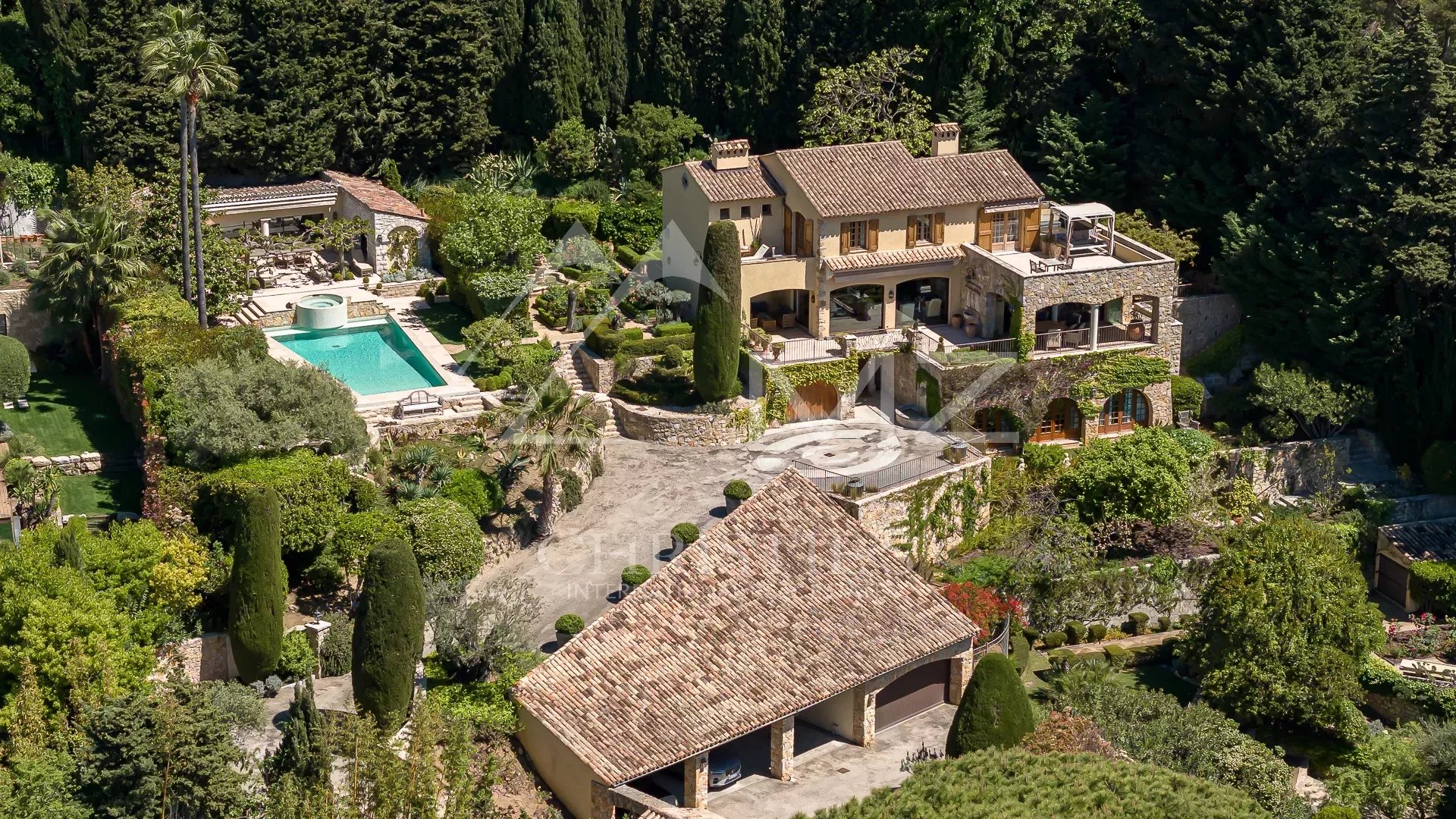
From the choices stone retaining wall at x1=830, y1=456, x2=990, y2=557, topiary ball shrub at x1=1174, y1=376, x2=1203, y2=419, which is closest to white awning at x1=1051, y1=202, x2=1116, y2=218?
topiary ball shrub at x1=1174, y1=376, x2=1203, y2=419

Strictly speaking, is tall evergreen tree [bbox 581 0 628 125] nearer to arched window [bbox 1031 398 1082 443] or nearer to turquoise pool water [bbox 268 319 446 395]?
turquoise pool water [bbox 268 319 446 395]

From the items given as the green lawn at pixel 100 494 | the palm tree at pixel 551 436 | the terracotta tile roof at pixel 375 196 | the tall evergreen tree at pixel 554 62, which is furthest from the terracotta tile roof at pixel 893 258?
the green lawn at pixel 100 494

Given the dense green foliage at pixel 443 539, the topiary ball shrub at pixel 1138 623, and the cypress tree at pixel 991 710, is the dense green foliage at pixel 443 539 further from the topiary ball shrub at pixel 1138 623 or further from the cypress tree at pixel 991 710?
the topiary ball shrub at pixel 1138 623

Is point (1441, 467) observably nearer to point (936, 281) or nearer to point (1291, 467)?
point (1291, 467)

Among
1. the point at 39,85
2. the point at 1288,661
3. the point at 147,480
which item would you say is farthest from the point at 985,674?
the point at 39,85

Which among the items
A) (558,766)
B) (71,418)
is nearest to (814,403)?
(558,766)

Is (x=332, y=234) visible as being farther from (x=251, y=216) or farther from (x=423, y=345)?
(x=423, y=345)

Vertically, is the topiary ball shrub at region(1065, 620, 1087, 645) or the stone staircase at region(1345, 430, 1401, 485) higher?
the stone staircase at region(1345, 430, 1401, 485)
